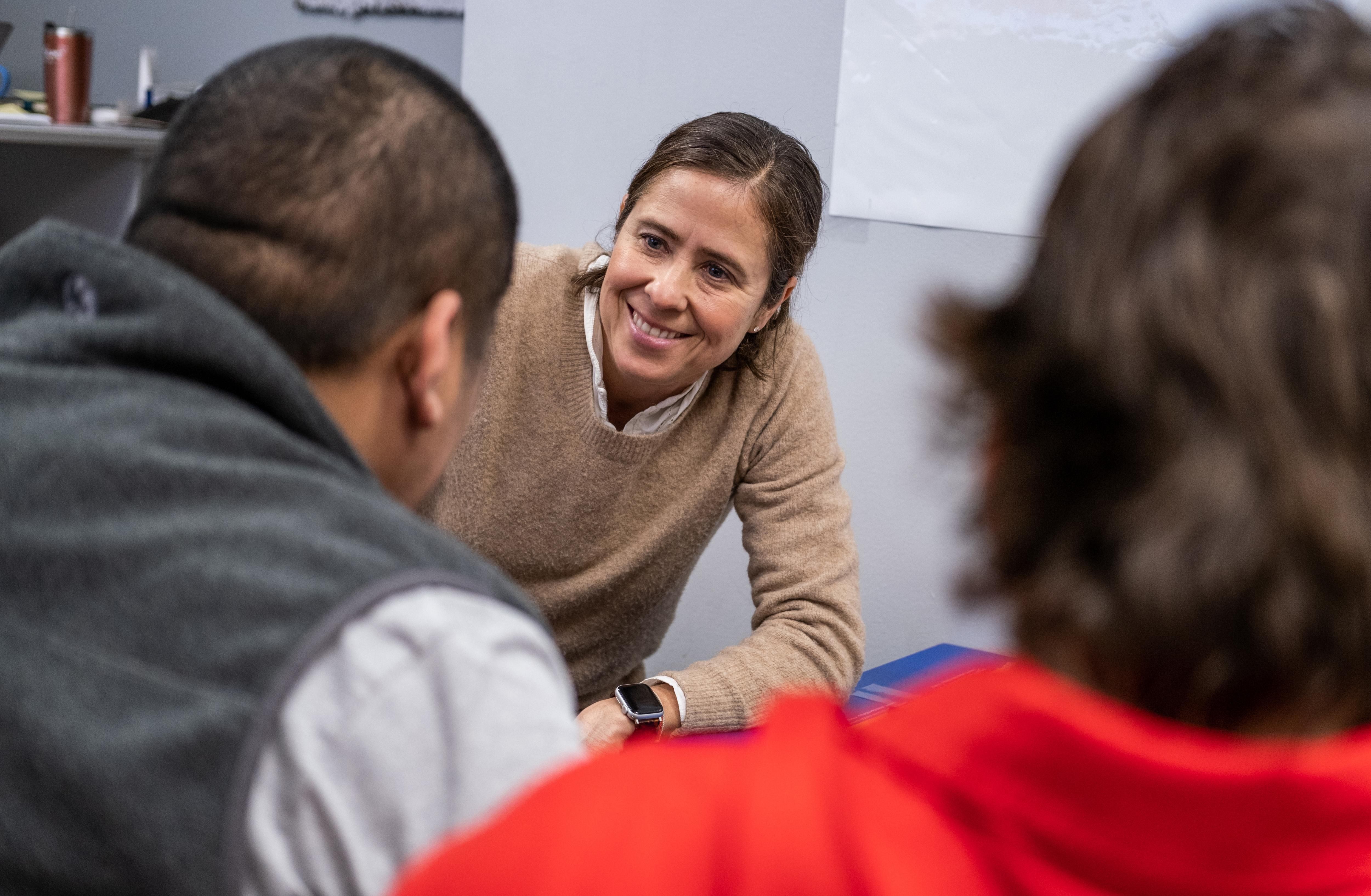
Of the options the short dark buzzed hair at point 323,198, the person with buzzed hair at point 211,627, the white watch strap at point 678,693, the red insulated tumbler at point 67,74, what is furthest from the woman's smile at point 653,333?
the red insulated tumbler at point 67,74

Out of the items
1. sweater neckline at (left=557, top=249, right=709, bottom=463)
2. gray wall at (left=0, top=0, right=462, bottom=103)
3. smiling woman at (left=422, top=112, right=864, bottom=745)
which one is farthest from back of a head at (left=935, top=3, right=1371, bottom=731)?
gray wall at (left=0, top=0, right=462, bottom=103)

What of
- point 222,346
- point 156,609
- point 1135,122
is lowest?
point 156,609

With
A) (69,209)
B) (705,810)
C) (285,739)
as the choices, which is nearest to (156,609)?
(285,739)

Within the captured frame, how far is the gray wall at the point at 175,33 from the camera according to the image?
280 cm

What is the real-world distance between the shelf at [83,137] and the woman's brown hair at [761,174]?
1071 millimetres

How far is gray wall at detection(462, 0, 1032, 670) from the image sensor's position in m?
2.18

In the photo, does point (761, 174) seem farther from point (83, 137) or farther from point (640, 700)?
point (83, 137)

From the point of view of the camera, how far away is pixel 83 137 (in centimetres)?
224

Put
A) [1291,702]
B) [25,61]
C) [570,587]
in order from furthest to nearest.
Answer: [25,61] < [570,587] < [1291,702]

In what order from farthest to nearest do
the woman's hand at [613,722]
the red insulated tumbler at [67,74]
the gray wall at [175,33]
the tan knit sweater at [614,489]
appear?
the gray wall at [175,33] → the red insulated tumbler at [67,74] → the tan knit sweater at [614,489] → the woman's hand at [613,722]

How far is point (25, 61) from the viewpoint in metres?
3.14

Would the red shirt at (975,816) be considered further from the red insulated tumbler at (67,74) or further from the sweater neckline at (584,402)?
the red insulated tumbler at (67,74)

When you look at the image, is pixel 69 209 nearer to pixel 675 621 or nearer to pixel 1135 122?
pixel 675 621

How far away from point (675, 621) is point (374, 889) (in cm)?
189
